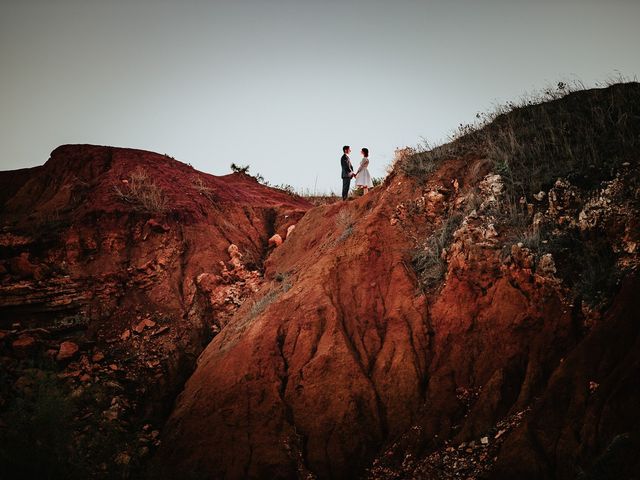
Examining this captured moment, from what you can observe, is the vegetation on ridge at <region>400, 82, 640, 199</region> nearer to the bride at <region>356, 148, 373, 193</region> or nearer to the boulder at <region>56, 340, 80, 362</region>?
the bride at <region>356, 148, 373, 193</region>

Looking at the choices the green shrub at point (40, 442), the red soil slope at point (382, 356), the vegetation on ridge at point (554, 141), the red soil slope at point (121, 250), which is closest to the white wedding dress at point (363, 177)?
the red soil slope at point (121, 250)

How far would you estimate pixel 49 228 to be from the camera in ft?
32.8

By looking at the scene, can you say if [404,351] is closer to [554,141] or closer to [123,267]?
[554,141]

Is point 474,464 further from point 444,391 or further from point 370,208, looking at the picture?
point 370,208

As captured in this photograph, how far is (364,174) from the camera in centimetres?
1263

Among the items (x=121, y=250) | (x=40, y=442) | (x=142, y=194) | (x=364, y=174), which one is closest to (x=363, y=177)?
(x=364, y=174)

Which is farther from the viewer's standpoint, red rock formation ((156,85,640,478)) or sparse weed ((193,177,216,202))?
sparse weed ((193,177,216,202))

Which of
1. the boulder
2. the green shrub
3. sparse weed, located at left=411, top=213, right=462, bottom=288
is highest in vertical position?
sparse weed, located at left=411, top=213, right=462, bottom=288

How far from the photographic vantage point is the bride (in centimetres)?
1242

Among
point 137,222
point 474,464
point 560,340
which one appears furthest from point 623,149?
point 137,222

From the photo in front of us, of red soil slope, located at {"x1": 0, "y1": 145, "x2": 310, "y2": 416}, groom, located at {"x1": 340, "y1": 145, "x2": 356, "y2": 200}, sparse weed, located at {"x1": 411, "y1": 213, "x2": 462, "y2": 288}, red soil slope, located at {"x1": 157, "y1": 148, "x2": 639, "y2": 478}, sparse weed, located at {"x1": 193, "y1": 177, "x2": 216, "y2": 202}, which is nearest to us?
red soil slope, located at {"x1": 157, "y1": 148, "x2": 639, "y2": 478}

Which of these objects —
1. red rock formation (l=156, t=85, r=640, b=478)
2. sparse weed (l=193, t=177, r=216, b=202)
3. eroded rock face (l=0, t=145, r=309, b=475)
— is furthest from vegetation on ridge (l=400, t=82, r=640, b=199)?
sparse weed (l=193, t=177, r=216, b=202)

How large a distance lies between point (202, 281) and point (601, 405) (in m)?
8.36

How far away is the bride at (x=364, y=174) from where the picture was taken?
12422 mm
